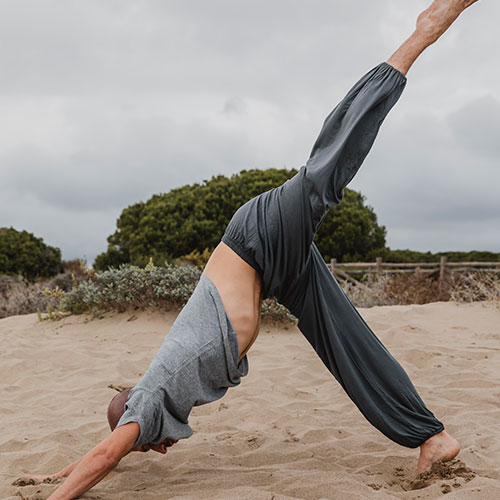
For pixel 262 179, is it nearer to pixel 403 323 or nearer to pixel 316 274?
pixel 403 323

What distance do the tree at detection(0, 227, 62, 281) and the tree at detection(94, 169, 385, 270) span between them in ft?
11.5

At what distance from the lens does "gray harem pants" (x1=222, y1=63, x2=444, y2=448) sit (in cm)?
288

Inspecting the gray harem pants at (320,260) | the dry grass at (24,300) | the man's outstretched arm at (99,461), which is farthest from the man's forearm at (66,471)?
the dry grass at (24,300)

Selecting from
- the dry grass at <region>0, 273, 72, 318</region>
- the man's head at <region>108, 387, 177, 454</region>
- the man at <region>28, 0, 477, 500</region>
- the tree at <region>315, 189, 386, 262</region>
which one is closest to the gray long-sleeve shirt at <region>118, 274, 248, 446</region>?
the man at <region>28, 0, 477, 500</region>

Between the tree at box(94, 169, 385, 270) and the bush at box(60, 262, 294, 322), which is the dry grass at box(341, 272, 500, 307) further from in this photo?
the tree at box(94, 169, 385, 270)

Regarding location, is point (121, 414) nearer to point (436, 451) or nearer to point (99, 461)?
point (99, 461)

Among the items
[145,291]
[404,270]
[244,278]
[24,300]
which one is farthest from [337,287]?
[404,270]

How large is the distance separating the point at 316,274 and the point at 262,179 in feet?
67.8

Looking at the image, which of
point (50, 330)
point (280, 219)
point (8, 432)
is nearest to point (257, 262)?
point (280, 219)

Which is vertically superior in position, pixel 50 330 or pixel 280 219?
pixel 280 219

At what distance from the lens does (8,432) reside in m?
4.18

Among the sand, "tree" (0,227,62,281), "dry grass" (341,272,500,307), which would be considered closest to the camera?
the sand

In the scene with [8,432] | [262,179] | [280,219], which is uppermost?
[262,179]

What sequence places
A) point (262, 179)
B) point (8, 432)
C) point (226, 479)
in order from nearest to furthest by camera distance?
point (226, 479) < point (8, 432) < point (262, 179)
